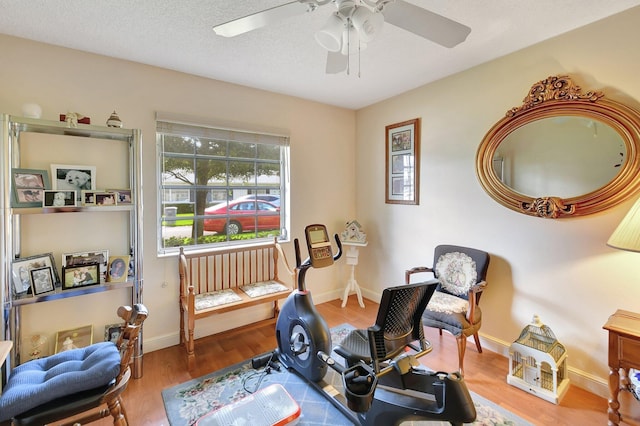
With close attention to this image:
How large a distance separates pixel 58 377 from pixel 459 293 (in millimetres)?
2713

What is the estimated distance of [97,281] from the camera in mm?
2154

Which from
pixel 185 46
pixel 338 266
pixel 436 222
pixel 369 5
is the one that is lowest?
pixel 338 266

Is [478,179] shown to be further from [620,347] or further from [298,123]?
[298,123]

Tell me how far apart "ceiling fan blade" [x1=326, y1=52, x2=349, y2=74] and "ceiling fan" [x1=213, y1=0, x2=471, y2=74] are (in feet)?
0.93

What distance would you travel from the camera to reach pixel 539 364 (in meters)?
1.99

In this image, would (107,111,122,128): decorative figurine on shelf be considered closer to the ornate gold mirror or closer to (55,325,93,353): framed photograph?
(55,325,93,353): framed photograph

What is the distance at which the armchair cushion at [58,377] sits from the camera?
129 centimetres

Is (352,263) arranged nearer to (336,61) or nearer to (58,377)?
(336,61)

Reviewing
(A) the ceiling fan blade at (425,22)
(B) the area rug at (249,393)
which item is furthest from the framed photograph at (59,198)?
(A) the ceiling fan blade at (425,22)

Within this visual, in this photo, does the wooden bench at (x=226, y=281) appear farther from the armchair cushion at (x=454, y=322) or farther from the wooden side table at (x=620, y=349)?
the wooden side table at (x=620, y=349)

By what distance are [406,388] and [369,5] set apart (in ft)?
6.61

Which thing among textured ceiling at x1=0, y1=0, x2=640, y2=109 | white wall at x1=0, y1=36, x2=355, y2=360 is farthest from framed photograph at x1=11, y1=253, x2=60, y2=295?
textured ceiling at x1=0, y1=0, x2=640, y2=109

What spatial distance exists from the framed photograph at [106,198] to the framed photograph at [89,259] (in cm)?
43

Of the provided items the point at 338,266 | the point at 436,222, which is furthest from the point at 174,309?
the point at 436,222
